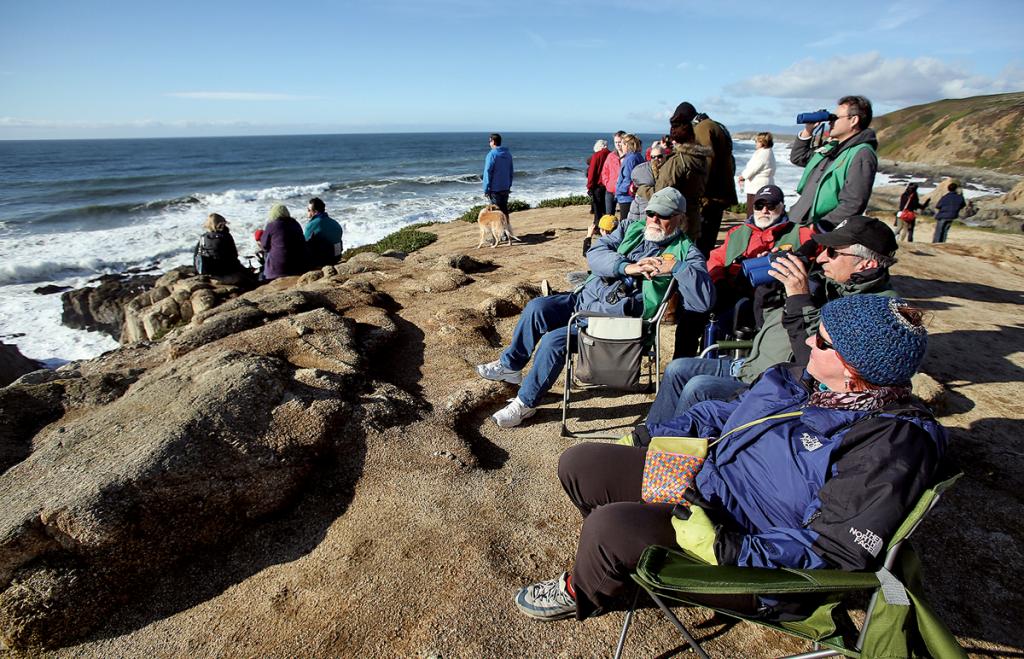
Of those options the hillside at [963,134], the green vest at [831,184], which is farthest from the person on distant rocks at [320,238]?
the hillside at [963,134]

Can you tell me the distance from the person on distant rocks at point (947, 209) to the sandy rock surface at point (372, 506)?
24.6 ft

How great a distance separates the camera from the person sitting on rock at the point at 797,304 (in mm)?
2930

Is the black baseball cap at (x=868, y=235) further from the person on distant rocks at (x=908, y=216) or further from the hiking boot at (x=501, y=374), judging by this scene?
the person on distant rocks at (x=908, y=216)

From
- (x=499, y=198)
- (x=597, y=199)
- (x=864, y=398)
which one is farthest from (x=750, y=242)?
(x=499, y=198)

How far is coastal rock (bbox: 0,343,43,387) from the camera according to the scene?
699 centimetres

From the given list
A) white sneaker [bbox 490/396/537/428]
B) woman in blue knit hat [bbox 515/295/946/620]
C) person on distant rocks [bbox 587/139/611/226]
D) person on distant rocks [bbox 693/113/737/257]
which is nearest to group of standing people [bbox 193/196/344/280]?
person on distant rocks [bbox 587/139/611/226]

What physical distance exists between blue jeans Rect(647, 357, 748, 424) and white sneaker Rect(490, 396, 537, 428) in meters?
0.96

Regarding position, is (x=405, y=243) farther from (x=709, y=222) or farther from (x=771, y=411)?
(x=771, y=411)

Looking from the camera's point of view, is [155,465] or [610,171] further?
[610,171]

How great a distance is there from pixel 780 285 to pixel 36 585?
430 cm

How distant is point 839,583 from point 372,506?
7.41 ft

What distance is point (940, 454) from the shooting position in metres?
1.63

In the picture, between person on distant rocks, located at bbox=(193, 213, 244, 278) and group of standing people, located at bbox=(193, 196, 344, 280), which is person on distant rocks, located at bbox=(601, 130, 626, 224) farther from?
person on distant rocks, located at bbox=(193, 213, 244, 278)

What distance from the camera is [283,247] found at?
802 cm
